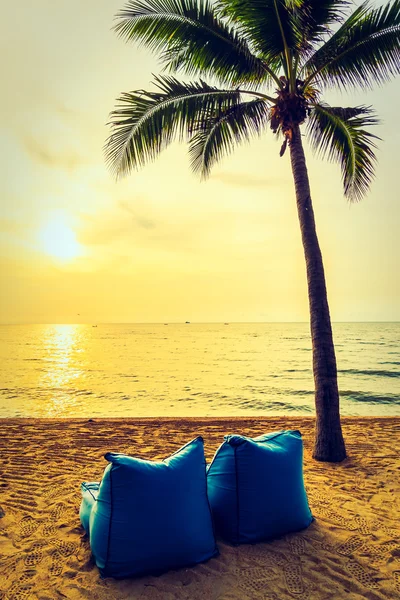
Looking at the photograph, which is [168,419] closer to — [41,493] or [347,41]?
[41,493]

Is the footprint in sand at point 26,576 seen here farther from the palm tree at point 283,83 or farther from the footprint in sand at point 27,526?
the palm tree at point 283,83

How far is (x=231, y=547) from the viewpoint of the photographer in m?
2.88

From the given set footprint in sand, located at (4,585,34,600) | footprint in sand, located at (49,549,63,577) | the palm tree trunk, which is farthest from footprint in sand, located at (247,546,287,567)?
the palm tree trunk

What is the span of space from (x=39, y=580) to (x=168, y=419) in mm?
6030

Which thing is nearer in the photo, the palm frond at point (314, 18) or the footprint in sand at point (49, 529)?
the footprint in sand at point (49, 529)

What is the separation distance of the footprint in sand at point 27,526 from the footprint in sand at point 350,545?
102 inches

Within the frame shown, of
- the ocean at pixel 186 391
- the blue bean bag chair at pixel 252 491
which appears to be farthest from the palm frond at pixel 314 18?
the ocean at pixel 186 391

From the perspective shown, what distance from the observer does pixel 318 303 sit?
18.5 ft

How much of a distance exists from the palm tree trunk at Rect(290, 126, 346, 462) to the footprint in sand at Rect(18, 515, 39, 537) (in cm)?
381

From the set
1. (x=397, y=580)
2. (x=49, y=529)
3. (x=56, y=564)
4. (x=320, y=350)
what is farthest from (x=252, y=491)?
(x=320, y=350)

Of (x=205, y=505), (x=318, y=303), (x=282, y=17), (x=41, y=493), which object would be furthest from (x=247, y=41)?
(x=41, y=493)

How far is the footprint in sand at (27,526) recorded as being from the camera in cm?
327

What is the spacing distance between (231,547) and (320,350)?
10.8ft

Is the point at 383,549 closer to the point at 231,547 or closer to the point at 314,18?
the point at 231,547
